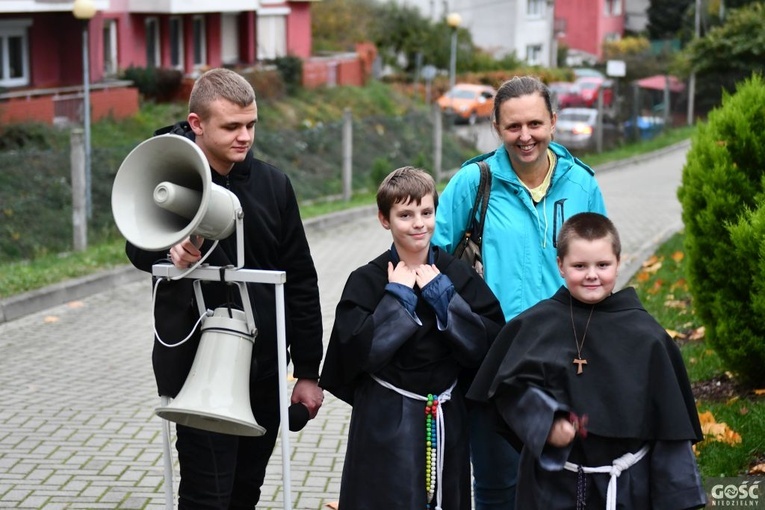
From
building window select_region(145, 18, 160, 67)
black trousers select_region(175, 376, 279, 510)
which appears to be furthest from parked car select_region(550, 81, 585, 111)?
black trousers select_region(175, 376, 279, 510)

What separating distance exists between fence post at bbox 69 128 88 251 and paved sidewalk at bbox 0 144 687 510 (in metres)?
1.40

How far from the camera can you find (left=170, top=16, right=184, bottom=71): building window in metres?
36.6

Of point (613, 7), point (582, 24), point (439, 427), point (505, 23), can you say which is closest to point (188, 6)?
point (439, 427)

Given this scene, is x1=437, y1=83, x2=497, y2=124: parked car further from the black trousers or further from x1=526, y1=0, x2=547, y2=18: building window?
the black trousers

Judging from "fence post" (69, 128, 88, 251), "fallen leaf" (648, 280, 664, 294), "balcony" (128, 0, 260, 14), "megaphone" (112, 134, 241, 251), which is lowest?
"fallen leaf" (648, 280, 664, 294)

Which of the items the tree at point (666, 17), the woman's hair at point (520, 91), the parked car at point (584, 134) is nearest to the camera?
the woman's hair at point (520, 91)

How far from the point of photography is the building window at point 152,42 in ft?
117

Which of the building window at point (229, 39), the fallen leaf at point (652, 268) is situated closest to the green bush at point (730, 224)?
the fallen leaf at point (652, 268)

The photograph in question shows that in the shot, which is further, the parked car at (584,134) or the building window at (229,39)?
the building window at (229,39)

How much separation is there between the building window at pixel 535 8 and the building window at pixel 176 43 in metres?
32.7

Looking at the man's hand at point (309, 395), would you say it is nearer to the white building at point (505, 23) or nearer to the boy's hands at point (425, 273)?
the boy's hands at point (425, 273)

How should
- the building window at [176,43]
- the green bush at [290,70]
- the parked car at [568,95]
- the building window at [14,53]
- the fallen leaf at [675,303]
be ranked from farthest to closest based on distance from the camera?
the parked car at [568,95] < the building window at [176,43] < the green bush at [290,70] < the building window at [14,53] < the fallen leaf at [675,303]

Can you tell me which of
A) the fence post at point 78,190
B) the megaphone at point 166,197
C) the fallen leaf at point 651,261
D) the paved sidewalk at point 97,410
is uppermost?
the megaphone at point 166,197

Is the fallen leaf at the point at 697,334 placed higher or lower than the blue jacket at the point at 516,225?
lower
